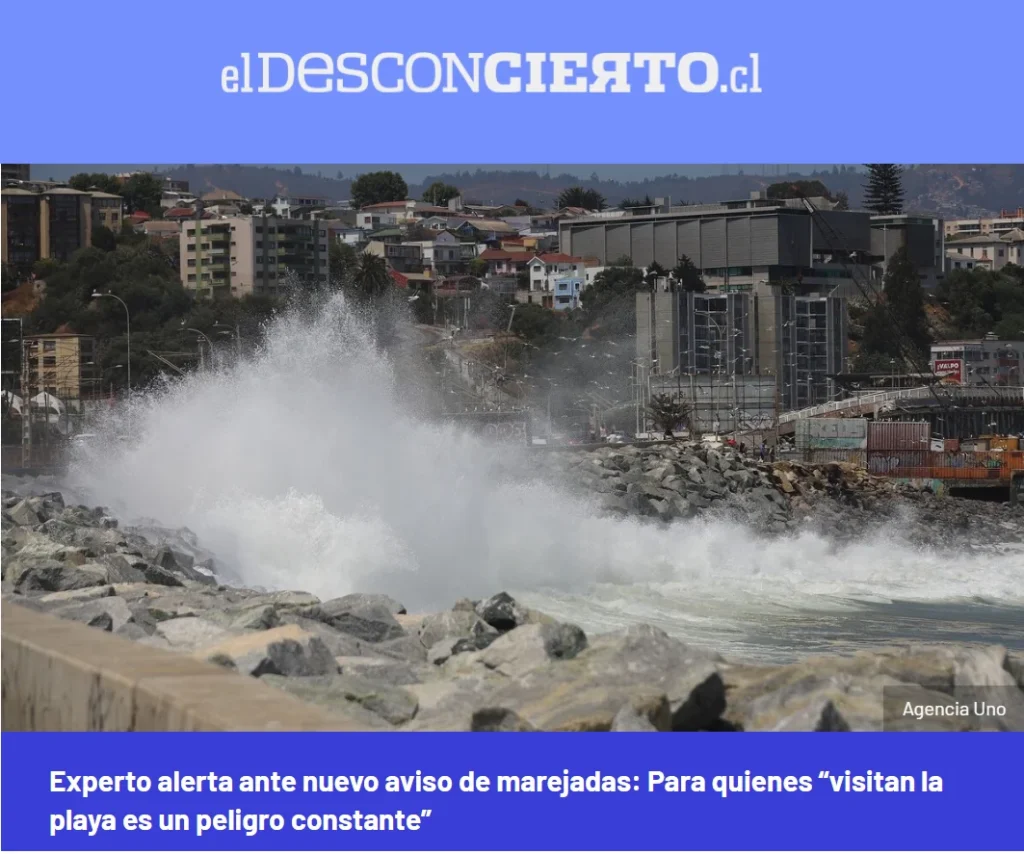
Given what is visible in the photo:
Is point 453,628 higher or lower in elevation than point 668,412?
higher

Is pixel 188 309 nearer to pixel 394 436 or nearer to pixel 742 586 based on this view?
pixel 394 436

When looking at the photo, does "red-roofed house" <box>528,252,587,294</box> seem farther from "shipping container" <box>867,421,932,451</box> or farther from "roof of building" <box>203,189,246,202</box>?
"shipping container" <box>867,421,932,451</box>

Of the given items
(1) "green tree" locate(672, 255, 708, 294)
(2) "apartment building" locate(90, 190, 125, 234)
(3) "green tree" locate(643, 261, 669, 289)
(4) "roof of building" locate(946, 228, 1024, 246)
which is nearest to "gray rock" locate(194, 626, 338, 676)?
(2) "apartment building" locate(90, 190, 125, 234)

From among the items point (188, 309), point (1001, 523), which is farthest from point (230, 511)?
point (188, 309)

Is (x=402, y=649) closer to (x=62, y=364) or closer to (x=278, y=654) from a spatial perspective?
(x=278, y=654)

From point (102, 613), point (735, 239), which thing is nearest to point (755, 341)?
point (735, 239)
